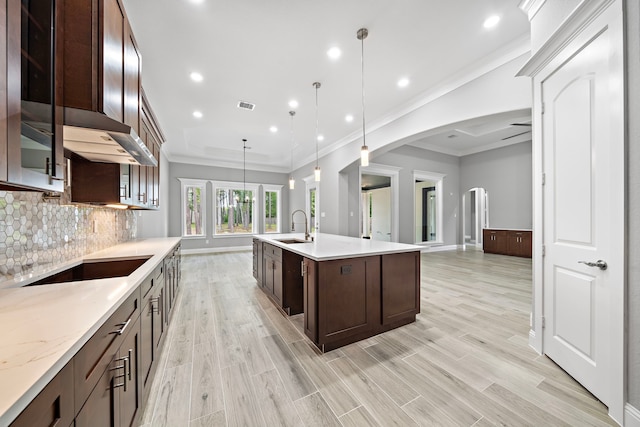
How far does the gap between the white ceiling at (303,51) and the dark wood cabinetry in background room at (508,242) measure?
4780 millimetres

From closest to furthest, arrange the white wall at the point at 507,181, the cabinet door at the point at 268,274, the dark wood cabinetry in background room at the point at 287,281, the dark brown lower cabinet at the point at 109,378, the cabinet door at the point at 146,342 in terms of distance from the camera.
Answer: the dark brown lower cabinet at the point at 109,378 < the cabinet door at the point at 146,342 < the dark wood cabinetry in background room at the point at 287,281 < the cabinet door at the point at 268,274 < the white wall at the point at 507,181

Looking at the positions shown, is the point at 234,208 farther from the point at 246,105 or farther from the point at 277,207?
the point at 246,105

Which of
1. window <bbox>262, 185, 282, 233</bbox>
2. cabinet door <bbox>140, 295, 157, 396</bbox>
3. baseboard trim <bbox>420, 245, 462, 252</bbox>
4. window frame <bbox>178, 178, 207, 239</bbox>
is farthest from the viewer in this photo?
window <bbox>262, 185, 282, 233</bbox>

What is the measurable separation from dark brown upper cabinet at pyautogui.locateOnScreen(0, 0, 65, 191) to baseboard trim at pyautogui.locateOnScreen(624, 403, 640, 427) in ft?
10.2

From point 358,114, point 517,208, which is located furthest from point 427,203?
Result: point 358,114

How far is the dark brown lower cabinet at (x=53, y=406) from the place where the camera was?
22.0 inches

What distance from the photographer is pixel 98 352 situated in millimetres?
939

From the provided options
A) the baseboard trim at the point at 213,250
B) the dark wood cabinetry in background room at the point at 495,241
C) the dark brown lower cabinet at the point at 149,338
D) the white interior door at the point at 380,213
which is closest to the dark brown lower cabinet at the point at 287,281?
the dark brown lower cabinet at the point at 149,338

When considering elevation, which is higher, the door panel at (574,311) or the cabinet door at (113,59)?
the cabinet door at (113,59)

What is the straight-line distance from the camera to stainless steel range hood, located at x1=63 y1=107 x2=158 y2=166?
1299mm

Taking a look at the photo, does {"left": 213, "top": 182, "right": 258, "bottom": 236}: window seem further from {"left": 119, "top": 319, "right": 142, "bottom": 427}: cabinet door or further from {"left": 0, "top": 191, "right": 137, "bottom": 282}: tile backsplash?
{"left": 119, "top": 319, "right": 142, "bottom": 427}: cabinet door

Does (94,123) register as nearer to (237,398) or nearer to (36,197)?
(36,197)

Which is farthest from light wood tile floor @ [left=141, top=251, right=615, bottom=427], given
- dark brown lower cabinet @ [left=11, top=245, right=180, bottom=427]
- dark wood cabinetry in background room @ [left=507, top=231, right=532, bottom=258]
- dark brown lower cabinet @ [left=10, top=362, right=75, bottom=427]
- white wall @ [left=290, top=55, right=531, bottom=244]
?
dark wood cabinetry in background room @ [left=507, top=231, right=532, bottom=258]

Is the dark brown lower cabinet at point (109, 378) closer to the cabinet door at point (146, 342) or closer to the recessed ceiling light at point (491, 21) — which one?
the cabinet door at point (146, 342)
